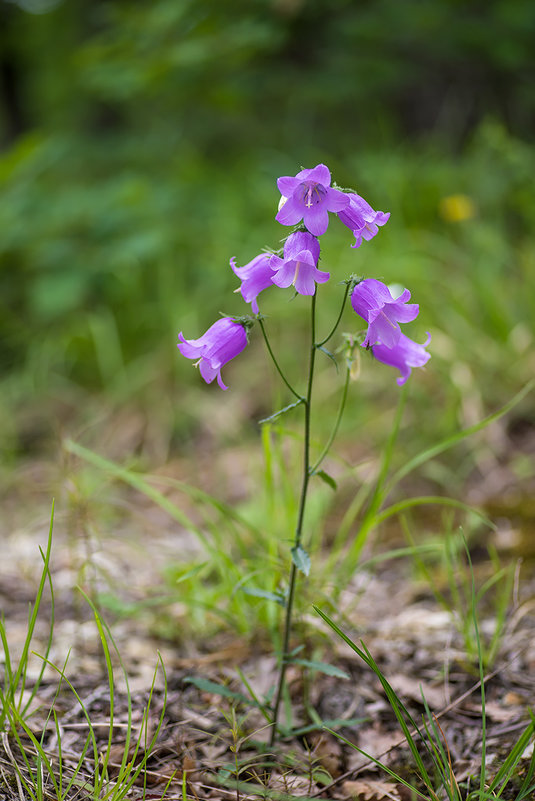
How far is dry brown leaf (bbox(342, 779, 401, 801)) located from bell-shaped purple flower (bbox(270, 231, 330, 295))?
0.85m

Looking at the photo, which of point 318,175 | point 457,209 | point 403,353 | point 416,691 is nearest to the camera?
point 318,175

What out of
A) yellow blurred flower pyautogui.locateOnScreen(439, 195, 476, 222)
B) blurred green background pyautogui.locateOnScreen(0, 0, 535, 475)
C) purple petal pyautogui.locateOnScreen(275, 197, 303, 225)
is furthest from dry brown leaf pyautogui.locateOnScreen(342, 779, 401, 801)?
yellow blurred flower pyautogui.locateOnScreen(439, 195, 476, 222)

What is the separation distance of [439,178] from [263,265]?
3301mm

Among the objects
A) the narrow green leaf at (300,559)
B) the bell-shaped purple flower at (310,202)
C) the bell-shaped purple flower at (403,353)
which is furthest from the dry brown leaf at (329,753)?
the bell-shaped purple flower at (310,202)

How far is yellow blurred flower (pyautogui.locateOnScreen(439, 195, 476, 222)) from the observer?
10.9 feet

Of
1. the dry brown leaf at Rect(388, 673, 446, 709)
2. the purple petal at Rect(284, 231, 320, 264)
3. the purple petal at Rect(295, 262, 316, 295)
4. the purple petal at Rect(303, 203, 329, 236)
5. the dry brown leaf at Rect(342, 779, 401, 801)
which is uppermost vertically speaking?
the purple petal at Rect(303, 203, 329, 236)

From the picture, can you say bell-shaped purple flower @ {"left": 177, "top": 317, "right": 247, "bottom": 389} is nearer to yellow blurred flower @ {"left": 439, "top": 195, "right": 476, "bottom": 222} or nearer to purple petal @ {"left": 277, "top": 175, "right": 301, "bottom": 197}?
purple petal @ {"left": 277, "top": 175, "right": 301, "bottom": 197}

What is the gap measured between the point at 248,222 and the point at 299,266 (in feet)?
10.5

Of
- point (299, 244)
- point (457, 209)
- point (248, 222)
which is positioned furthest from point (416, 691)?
point (248, 222)

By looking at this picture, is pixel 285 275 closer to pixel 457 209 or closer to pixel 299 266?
pixel 299 266

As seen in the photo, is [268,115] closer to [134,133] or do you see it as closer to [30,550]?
[134,133]

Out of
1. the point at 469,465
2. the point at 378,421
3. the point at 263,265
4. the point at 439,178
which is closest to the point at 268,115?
the point at 439,178

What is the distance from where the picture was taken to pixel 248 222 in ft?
13.1

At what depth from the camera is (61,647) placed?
1.50 meters
